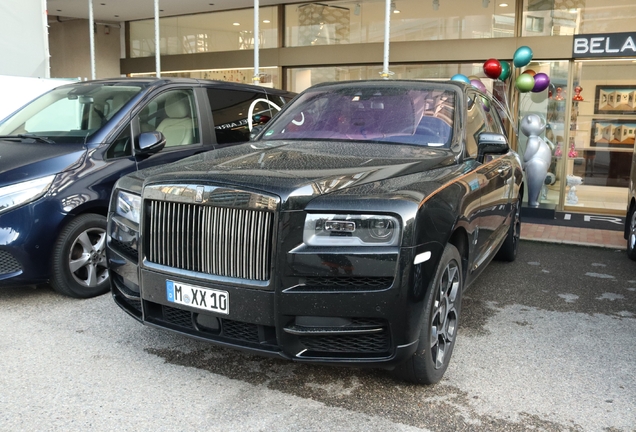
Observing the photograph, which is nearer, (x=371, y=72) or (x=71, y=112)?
(x=71, y=112)

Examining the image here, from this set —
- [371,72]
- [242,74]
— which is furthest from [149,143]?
[242,74]

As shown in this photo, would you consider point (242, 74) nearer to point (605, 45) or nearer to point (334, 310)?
point (605, 45)

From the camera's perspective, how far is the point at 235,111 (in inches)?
256

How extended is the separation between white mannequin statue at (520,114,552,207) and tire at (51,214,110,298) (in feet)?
25.0

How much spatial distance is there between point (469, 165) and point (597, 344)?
149 centimetres

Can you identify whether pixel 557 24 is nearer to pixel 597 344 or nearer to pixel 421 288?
pixel 597 344

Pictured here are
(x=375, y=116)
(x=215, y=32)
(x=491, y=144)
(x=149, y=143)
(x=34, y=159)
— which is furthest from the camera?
(x=215, y=32)

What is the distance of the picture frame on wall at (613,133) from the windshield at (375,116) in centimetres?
772

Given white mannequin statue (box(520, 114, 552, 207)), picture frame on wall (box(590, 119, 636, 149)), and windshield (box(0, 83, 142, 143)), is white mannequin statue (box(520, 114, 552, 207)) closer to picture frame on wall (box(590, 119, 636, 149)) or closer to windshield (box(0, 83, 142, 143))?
picture frame on wall (box(590, 119, 636, 149))

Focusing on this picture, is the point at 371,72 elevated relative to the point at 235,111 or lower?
elevated

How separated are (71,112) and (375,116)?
2953mm

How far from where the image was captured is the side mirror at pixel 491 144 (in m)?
4.24

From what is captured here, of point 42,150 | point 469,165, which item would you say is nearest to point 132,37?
point 42,150

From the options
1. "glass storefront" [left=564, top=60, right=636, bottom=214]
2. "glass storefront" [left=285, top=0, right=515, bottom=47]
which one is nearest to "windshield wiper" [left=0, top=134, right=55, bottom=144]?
"glass storefront" [left=285, top=0, right=515, bottom=47]
